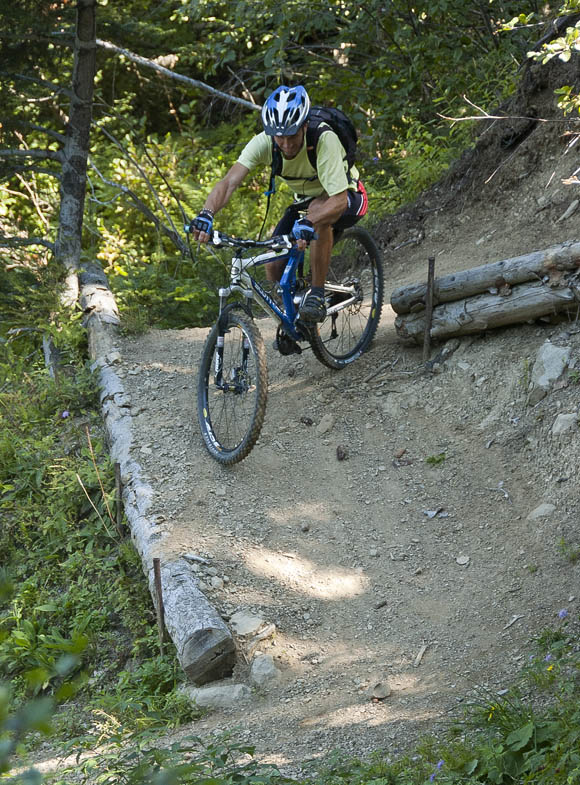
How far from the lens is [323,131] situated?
589cm

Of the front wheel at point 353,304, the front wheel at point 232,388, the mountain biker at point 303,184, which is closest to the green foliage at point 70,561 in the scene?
the front wheel at point 232,388

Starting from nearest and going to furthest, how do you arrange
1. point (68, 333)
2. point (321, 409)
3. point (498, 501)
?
point (498, 501)
point (321, 409)
point (68, 333)

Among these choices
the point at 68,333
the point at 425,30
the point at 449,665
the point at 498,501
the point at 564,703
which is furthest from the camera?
the point at 425,30

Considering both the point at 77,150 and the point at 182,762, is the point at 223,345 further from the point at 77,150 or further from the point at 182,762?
the point at 77,150

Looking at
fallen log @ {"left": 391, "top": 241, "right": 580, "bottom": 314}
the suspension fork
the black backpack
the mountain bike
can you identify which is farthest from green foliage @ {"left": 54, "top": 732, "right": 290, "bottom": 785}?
fallen log @ {"left": 391, "top": 241, "right": 580, "bottom": 314}

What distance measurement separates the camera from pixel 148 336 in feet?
29.2

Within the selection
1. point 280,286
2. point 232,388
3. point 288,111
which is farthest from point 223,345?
point 288,111

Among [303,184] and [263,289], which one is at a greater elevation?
[303,184]

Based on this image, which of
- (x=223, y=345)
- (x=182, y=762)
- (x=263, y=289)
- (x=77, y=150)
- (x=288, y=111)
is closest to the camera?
(x=182, y=762)

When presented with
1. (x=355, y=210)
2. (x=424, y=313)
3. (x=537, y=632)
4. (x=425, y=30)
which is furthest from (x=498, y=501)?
(x=425, y=30)

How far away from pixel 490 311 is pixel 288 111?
2336 mm

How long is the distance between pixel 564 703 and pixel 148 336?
6.44 meters

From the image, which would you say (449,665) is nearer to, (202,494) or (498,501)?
(498,501)

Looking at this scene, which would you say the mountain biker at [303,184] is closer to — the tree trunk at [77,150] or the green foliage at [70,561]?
the green foliage at [70,561]
